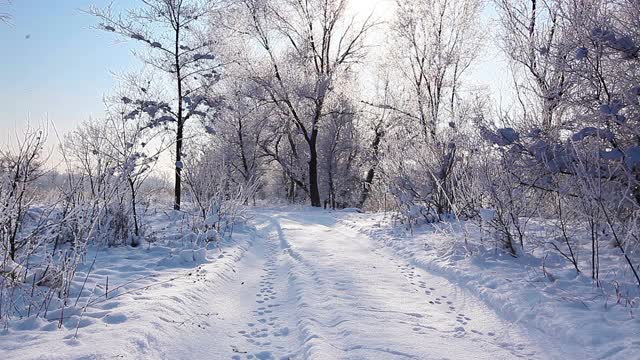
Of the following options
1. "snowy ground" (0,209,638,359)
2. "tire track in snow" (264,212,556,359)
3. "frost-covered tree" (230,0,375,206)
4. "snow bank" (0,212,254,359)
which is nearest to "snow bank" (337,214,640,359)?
"snowy ground" (0,209,638,359)

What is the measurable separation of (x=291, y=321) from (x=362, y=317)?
0.71 m

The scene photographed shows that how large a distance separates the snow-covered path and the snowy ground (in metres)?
0.01

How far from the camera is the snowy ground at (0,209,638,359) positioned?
11.6 feet

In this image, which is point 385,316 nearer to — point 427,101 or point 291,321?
point 291,321

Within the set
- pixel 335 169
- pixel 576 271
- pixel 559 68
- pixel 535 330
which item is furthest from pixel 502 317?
pixel 335 169

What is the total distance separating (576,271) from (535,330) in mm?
1673

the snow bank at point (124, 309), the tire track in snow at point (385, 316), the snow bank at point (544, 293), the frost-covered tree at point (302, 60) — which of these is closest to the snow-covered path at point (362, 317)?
the tire track in snow at point (385, 316)

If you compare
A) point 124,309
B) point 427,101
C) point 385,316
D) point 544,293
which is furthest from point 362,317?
point 427,101


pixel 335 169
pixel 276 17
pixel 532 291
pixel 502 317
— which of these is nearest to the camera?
pixel 502 317

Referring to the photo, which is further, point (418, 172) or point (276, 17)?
point (276, 17)

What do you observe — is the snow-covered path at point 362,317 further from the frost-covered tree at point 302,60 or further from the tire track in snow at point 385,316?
the frost-covered tree at point 302,60

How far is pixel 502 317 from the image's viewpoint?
14.9ft

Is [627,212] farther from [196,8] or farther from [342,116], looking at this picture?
[342,116]

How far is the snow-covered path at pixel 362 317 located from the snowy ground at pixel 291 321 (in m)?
0.01
